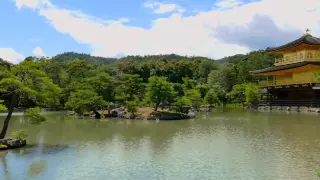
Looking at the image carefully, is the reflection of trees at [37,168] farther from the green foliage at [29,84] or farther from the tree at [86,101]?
the tree at [86,101]

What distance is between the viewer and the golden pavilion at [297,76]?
32.1 m

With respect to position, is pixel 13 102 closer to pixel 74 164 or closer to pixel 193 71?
pixel 74 164

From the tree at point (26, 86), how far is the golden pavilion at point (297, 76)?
80.7 ft

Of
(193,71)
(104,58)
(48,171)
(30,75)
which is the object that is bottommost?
(48,171)

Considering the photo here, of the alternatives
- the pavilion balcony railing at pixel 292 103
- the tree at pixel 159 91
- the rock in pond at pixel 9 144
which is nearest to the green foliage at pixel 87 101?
the tree at pixel 159 91

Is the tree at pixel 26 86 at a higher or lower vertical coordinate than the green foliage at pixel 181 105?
higher

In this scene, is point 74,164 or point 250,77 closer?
point 74,164

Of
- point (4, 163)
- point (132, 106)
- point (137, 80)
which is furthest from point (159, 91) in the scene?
point (4, 163)

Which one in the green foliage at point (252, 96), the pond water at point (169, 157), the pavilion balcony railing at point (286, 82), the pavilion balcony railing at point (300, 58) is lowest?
the pond water at point (169, 157)

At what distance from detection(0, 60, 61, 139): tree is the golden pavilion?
2459cm

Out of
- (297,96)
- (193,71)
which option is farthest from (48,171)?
(193,71)

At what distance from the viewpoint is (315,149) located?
38.6ft

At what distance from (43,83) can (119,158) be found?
16.8ft

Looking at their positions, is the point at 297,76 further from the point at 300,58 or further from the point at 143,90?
the point at 143,90
